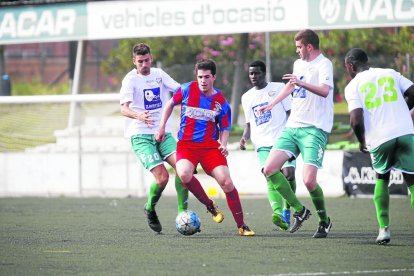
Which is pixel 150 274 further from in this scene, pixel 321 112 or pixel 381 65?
pixel 381 65

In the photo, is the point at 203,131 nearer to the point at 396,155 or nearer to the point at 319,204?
the point at 319,204

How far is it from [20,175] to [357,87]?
1311cm

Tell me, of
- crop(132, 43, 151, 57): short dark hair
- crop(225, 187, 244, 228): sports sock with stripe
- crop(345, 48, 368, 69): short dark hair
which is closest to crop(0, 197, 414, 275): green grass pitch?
crop(225, 187, 244, 228): sports sock with stripe

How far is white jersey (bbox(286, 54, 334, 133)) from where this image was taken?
38.2ft

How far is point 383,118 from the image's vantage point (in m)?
10.6

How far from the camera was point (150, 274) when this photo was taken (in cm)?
885

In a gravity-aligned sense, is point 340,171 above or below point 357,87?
below

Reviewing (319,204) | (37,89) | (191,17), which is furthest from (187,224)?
(37,89)

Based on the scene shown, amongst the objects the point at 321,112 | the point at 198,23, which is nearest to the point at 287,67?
the point at 198,23

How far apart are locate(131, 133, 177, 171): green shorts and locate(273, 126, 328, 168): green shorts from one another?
1533mm

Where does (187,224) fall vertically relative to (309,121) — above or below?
below

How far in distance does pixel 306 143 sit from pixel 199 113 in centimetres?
129

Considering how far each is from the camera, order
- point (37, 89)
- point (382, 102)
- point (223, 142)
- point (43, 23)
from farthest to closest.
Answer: point (37, 89), point (43, 23), point (223, 142), point (382, 102)

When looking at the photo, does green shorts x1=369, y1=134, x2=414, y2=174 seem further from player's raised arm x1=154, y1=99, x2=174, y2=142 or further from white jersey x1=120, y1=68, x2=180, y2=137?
white jersey x1=120, y1=68, x2=180, y2=137
